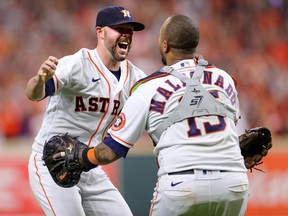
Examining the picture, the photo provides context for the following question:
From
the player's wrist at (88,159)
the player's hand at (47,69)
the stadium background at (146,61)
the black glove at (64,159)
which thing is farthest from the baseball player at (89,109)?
the stadium background at (146,61)

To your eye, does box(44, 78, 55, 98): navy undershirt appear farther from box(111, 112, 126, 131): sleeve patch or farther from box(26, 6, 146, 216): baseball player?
box(111, 112, 126, 131): sleeve patch

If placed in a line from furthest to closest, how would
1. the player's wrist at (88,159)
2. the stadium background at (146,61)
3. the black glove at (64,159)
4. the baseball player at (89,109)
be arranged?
the stadium background at (146,61) < the baseball player at (89,109) < the black glove at (64,159) < the player's wrist at (88,159)

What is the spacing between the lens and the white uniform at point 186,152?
15.0 ft

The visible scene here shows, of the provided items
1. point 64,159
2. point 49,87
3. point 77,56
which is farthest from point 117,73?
point 64,159

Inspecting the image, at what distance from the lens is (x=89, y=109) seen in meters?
5.72

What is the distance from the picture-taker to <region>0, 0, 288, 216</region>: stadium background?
967cm

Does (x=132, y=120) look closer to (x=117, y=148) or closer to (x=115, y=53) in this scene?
(x=117, y=148)

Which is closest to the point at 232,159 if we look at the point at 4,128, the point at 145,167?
the point at 145,167

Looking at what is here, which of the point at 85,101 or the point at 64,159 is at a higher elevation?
the point at 85,101

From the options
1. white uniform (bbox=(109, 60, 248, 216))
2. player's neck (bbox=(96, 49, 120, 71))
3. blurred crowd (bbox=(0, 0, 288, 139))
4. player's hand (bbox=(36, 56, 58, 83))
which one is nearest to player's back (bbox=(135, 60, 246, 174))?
white uniform (bbox=(109, 60, 248, 216))

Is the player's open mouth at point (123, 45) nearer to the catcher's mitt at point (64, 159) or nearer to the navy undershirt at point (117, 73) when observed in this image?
the navy undershirt at point (117, 73)

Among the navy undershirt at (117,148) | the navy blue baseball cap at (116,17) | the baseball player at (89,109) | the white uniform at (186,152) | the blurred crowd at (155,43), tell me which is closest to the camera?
the white uniform at (186,152)

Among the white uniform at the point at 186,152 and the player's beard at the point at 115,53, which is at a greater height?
the player's beard at the point at 115,53

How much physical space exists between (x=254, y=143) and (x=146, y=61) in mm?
7581
